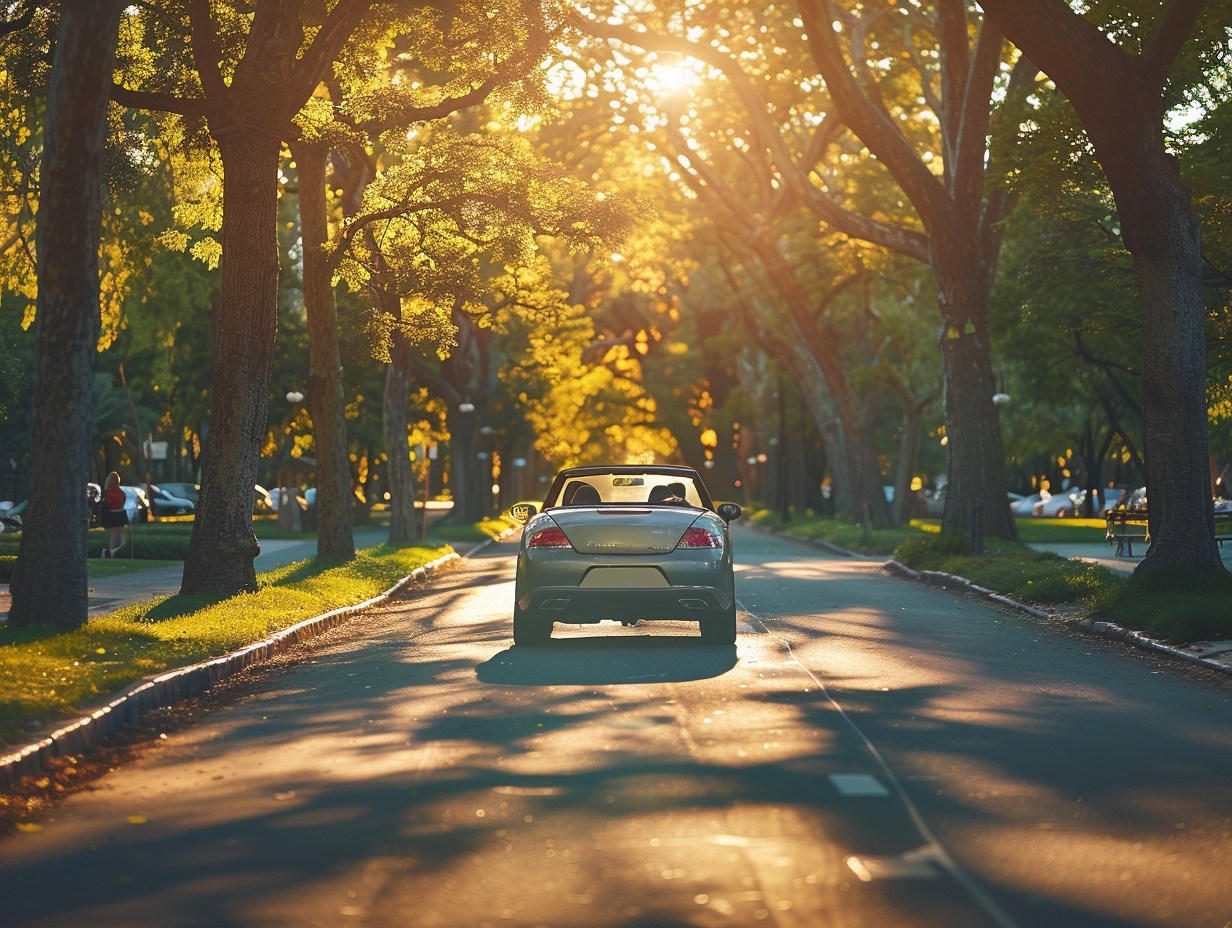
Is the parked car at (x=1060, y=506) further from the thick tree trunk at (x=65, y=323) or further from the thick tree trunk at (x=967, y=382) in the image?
the thick tree trunk at (x=65, y=323)

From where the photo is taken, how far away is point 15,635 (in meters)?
12.2

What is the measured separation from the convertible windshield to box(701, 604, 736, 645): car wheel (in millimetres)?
1164

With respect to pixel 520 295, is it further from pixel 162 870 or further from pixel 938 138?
pixel 162 870

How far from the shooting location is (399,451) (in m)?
34.0

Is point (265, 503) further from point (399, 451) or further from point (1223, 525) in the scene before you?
point (1223, 525)

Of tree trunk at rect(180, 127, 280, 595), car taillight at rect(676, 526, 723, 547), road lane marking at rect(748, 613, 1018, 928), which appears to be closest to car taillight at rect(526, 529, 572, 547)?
car taillight at rect(676, 526, 723, 547)

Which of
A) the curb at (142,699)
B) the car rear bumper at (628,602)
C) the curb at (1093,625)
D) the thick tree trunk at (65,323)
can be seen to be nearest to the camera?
the curb at (142,699)

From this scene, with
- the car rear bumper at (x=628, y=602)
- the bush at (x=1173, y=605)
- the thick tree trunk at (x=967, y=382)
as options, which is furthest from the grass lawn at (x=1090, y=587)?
the car rear bumper at (x=628, y=602)

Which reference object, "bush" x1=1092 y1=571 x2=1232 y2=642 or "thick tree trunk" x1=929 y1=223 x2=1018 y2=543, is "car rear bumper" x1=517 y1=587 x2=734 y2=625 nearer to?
"bush" x1=1092 y1=571 x2=1232 y2=642

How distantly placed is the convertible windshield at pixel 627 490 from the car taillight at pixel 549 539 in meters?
0.83

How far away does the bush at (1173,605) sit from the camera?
45.2 feet

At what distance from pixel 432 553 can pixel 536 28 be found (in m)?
12.1

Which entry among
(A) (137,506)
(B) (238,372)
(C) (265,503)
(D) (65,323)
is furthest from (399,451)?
(C) (265,503)

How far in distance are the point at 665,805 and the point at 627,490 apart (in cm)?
882
